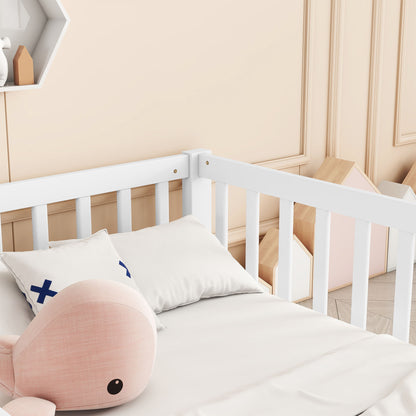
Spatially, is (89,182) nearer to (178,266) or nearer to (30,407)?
(178,266)

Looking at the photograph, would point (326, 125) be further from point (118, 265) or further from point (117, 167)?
point (118, 265)

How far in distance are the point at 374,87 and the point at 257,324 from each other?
58.8 inches

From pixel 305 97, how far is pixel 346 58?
0.92 ft

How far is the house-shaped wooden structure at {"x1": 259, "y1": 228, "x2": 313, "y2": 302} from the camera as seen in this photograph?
2363mm

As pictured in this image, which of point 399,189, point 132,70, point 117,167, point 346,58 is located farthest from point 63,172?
point 399,189

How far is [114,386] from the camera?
1.23m

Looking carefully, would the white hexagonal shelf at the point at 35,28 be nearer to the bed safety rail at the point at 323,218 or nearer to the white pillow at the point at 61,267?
the white pillow at the point at 61,267

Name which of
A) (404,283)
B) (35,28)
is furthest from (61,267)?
(404,283)

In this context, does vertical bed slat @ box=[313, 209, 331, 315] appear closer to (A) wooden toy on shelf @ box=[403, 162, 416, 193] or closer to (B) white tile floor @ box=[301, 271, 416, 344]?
(B) white tile floor @ box=[301, 271, 416, 344]

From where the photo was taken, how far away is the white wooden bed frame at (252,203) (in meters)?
1.63

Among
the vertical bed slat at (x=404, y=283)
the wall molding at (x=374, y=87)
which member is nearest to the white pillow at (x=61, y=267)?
the vertical bed slat at (x=404, y=283)

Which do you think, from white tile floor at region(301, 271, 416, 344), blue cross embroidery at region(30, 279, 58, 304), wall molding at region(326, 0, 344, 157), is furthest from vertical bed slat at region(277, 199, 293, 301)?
wall molding at region(326, 0, 344, 157)

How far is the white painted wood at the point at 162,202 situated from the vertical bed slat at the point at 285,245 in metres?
0.36

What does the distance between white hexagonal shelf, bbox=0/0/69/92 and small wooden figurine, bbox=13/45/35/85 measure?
0.07 feet
